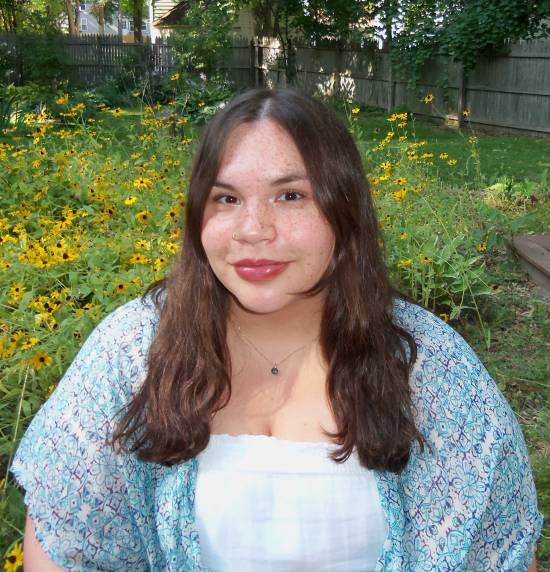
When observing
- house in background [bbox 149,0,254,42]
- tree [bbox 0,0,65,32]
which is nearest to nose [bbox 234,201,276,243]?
house in background [bbox 149,0,254,42]

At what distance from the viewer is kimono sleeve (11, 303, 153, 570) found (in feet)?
4.60

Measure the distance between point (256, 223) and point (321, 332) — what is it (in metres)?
0.29

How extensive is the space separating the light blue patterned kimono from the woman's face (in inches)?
9.7

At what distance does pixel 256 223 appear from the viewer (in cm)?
135

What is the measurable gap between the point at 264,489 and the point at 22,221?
276cm

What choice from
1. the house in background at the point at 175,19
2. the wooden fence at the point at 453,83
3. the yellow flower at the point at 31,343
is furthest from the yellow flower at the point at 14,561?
the house in background at the point at 175,19

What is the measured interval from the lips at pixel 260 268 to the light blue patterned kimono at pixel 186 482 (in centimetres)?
24

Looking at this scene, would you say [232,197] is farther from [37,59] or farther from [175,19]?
[175,19]

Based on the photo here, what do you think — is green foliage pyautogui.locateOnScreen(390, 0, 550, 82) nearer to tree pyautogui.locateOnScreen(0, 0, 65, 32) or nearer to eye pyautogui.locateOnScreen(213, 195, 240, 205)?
tree pyautogui.locateOnScreen(0, 0, 65, 32)

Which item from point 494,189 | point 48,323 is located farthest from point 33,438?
point 494,189

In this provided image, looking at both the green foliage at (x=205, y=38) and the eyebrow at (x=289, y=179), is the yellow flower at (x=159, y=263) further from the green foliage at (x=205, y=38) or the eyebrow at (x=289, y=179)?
the green foliage at (x=205, y=38)

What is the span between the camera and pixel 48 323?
8.57ft

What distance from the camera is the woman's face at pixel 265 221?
4.43ft

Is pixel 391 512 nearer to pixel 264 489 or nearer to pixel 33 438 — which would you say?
pixel 264 489
